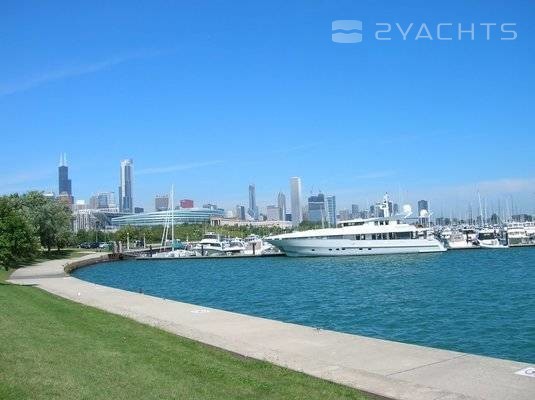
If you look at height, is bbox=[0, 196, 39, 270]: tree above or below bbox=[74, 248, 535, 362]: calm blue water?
above

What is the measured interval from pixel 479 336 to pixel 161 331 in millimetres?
10581

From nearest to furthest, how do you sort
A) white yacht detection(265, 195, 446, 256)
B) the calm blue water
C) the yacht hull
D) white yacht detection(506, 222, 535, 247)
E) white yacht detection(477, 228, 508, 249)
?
1. the calm blue water
2. the yacht hull
3. white yacht detection(265, 195, 446, 256)
4. white yacht detection(477, 228, 508, 249)
5. white yacht detection(506, 222, 535, 247)

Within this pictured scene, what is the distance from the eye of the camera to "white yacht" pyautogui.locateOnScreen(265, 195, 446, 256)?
277ft

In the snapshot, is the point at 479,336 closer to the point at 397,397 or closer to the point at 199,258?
the point at 397,397

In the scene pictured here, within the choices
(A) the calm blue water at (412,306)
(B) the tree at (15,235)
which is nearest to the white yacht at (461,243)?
(A) the calm blue water at (412,306)

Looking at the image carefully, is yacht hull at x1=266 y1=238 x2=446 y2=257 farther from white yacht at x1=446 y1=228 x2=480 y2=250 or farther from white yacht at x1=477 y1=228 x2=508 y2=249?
white yacht at x1=477 y1=228 x2=508 y2=249

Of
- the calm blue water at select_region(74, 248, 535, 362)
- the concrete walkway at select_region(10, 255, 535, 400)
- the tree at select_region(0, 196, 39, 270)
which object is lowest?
the calm blue water at select_region(74, 248, 535, 362)

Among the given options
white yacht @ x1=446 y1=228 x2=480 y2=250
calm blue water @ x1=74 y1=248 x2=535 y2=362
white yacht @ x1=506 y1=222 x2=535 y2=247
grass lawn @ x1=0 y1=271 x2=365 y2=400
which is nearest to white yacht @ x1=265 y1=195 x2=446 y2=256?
white yacht @ x1=446 y1=228 x2=480 y2=250

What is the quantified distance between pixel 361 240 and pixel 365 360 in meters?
74.0

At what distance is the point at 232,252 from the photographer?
119000 mm

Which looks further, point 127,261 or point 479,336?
point 127,261

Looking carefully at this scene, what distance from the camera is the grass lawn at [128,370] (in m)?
8.51

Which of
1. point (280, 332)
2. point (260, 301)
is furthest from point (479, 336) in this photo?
point (260, 301)

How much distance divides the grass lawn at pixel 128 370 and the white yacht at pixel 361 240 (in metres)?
71.0
